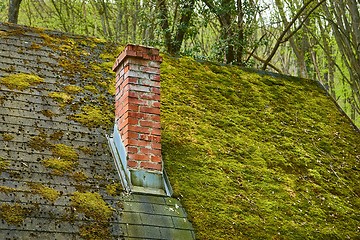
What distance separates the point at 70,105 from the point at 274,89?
3.78 metres

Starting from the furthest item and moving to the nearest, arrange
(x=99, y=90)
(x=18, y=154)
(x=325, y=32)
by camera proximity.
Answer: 1. (x=325, y=32)
2. (x=99, y=90)
3. (x=18, y=154)

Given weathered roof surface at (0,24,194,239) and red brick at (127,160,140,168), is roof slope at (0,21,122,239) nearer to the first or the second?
weathered roof surface at (0,24,194,239)

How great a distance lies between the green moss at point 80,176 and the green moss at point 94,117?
0.93 m

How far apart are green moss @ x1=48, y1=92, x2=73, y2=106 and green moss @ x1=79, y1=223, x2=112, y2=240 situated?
2.02 m

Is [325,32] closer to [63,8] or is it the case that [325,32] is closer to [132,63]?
[63,8]

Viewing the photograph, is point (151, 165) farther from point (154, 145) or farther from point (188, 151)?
point (188, 151)

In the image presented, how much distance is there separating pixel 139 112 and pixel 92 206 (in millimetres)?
1257

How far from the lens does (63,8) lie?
17859 millimetres

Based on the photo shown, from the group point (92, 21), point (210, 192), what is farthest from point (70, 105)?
point (92, 21)

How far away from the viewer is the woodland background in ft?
37.0

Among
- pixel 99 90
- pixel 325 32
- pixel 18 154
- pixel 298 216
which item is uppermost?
pixel 325 32

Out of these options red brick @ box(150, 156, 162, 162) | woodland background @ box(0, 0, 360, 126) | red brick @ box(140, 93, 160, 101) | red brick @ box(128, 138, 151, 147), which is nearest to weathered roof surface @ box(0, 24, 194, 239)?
red brick @ box(128, 138, 151, 147)

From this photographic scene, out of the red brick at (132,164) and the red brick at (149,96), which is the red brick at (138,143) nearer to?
the red brick at (132,164)

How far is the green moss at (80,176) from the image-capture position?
5238 mm
